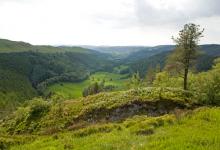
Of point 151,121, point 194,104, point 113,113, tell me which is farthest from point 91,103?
point 151,121

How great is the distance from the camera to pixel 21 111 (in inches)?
2191


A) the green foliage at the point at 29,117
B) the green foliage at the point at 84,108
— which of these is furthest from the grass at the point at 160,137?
the green foliage at the point at 29,117

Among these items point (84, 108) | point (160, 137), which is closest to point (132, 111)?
point (84, 108)

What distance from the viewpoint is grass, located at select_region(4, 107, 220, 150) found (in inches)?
704

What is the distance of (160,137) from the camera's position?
20.1 m

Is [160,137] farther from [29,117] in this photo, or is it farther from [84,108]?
[29,117]

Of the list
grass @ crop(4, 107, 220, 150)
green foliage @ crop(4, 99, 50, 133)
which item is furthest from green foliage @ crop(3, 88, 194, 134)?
grass @ crop(4, 107, 220, 150)

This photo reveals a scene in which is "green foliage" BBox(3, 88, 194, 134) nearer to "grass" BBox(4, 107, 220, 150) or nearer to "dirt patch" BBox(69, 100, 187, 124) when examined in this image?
"dirt patch" BBox(69, 100, 187, 124)

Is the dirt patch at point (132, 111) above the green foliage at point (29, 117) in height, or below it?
above

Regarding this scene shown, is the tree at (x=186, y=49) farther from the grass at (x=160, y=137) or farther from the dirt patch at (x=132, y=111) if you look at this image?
the grass at (x=160, y=137)

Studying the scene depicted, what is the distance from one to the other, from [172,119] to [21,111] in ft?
110

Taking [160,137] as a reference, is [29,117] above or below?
below

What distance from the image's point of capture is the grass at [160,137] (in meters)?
17.9

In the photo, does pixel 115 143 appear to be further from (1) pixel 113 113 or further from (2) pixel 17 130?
(2) pixel 17 130
